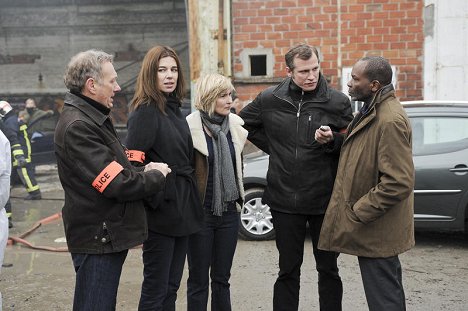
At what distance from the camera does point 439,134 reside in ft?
22.7

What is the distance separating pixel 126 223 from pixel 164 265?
2.08 ft

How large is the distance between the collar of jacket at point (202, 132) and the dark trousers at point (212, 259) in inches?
17.7

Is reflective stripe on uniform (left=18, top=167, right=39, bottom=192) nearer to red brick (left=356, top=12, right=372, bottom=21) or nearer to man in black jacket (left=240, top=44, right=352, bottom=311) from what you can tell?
red brick (left=356, top=12, right=372, bottom=21)

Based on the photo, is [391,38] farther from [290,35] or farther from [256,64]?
[256,64]

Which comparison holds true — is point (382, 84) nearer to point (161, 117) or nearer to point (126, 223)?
point (161, 117)

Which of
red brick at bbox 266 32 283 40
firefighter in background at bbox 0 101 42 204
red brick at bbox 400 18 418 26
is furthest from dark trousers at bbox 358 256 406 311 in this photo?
firefighter in background at bbox 0 101 42 204

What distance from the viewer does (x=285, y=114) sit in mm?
3895

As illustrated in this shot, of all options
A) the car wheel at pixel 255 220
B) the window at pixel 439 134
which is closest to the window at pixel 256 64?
the car wheel at pixel 255 220

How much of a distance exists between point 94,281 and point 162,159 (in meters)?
0.87

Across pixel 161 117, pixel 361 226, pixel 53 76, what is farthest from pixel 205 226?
pixel 53 76

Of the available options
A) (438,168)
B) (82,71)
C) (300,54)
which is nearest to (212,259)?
(300,54)

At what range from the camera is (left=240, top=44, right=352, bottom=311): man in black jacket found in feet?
12.5

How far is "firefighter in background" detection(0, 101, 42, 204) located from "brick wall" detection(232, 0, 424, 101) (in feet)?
13.3

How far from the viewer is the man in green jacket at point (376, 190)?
3178mm
